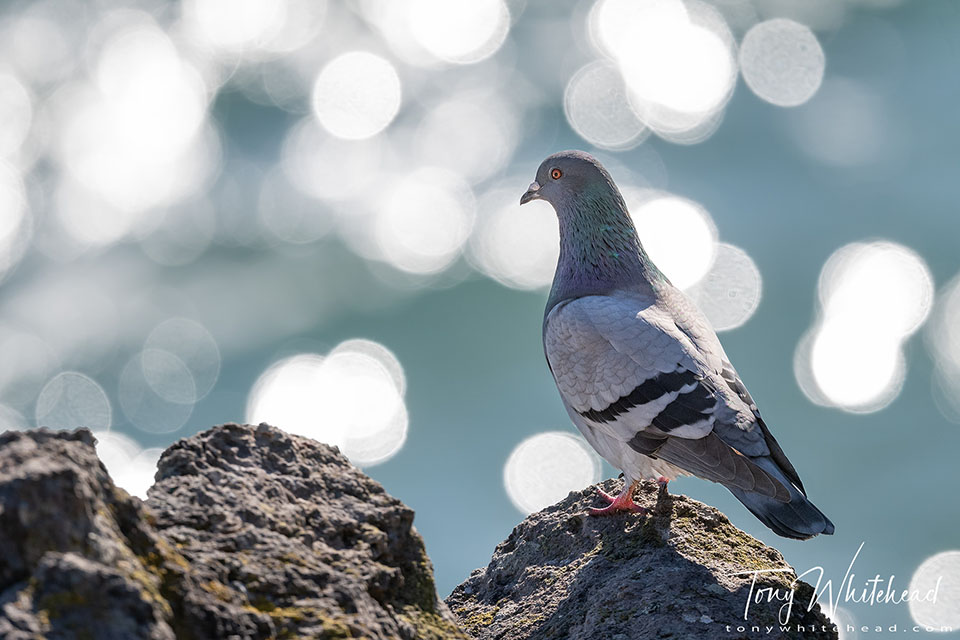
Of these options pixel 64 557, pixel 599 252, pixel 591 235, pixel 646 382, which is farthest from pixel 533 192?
pixel 64 557

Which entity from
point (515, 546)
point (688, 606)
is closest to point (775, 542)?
A: point (515, 546)

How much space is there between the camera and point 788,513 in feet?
18.2

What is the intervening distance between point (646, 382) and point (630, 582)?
156cm

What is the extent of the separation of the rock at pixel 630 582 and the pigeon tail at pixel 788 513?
162 mm

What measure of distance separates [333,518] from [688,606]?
177cm

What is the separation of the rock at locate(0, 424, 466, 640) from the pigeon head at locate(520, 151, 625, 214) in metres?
3.85

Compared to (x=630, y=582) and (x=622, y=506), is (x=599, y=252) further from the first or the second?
(x=630, y=582)

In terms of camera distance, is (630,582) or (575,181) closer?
(630,582)

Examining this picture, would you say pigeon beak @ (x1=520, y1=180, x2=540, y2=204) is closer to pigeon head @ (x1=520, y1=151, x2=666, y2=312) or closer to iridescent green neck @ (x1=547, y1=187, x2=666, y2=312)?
pigeon head @ (x1=520, y1=151, x2=666, y2=312)

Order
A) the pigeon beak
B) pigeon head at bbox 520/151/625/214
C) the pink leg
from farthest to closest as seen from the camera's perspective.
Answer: the pigeon beak, pigeon head at bbox 520/151/625/214, the pink leg

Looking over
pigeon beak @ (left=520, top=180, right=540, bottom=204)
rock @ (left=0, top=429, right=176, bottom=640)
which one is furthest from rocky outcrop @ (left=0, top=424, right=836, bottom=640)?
pigeon beak @ (left=520, top=180, right=540, bottom=204)

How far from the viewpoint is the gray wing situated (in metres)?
5.86

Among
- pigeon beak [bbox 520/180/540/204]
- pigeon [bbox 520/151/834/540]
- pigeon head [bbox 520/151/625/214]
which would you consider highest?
pigeon beak [bbox 520/180/540/204]

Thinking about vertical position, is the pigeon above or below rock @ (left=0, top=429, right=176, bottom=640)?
above
